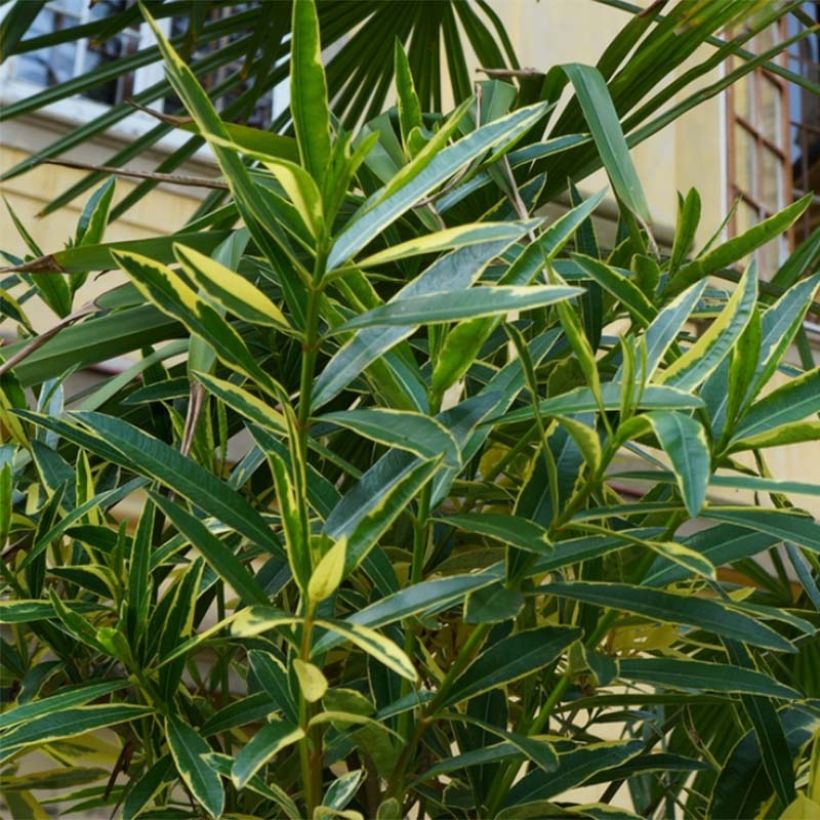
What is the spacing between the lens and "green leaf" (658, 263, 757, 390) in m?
0.41

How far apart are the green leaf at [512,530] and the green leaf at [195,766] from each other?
142mm

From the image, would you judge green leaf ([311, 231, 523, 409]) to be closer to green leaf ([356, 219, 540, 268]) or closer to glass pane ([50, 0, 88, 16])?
green leaf ([356, 219, 540, 268])

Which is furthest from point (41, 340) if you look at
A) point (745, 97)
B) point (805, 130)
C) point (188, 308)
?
point (805, 130)

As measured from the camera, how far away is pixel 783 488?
0.40 meters

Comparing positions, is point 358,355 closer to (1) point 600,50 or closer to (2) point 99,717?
(2) point 99,717

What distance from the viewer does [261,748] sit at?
1.29 ft

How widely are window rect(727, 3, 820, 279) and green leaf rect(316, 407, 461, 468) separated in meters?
2.37

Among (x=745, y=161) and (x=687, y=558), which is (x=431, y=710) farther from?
(x=745, y=161)

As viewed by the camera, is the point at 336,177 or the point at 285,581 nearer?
the point at 336,177

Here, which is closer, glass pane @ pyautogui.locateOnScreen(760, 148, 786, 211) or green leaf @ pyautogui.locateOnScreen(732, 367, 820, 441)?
green leaf @ pyautogui.locateOnScreen(732, 367, 820, 441)

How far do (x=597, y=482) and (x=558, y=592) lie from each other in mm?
55

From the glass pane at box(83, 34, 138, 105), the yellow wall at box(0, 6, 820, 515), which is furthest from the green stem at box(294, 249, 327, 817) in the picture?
the glass pane at box(83, 34, 138, 105)

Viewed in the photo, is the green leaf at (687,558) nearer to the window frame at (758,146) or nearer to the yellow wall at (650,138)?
the yellow wall at (650,138)

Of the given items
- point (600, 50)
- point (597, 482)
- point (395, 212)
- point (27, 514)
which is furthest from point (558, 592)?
point (600, 50)
